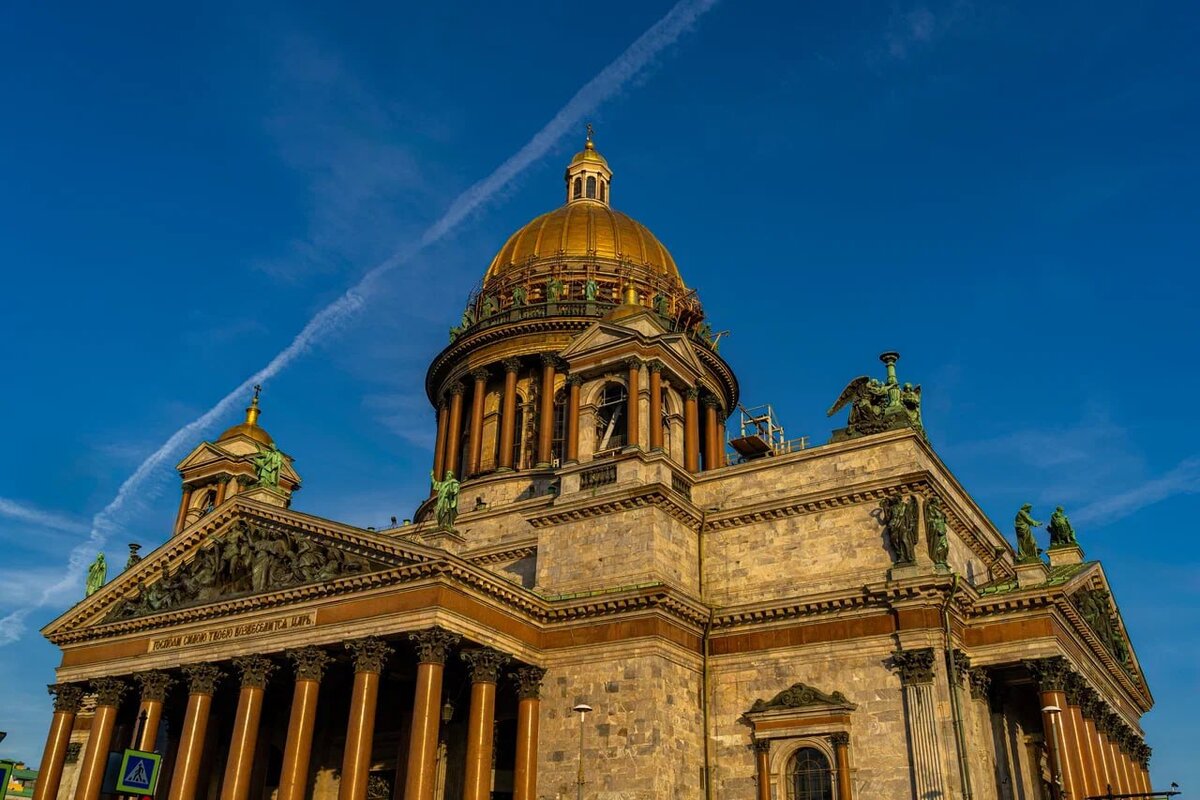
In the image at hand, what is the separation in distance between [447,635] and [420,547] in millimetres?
2541

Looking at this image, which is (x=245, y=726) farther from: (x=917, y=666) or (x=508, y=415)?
(x=917, y=666)

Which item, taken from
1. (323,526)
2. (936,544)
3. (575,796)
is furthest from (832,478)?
(323,526)

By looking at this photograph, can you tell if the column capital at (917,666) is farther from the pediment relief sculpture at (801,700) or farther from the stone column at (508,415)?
the stone column at (508,415)

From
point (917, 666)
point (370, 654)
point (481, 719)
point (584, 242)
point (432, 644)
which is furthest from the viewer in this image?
point (584, 242)

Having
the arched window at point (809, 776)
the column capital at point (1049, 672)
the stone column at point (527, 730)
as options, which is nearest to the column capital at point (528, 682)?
the stone column at point (527, 730)

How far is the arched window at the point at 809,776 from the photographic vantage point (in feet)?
96.9

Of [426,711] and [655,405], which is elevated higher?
[655,405]

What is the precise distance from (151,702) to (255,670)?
190 inches

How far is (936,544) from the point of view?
30844mm

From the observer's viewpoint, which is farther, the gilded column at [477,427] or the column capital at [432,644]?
the gilded column at [477,427]

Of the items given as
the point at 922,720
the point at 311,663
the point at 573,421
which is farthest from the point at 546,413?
the point at 922,720

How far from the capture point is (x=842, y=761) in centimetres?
2919

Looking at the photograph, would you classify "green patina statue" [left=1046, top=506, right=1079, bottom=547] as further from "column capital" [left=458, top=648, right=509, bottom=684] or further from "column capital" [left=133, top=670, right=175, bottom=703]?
"column capital" [left=133, top=670, right=175, bottom=703]

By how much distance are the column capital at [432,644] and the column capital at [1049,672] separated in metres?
16.9
